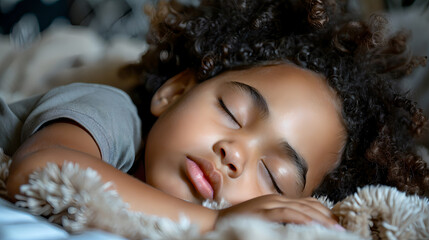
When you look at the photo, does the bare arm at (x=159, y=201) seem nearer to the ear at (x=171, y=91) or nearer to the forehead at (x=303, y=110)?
the forehead at (x=303, y=110)

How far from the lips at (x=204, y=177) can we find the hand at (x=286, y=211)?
0.17 metres

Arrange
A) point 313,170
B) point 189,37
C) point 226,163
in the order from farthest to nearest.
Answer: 1. point 189,37
2. point 313,170
3. point 226,163

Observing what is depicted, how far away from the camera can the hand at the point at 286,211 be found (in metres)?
0.60

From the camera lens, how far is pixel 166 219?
1.75ft

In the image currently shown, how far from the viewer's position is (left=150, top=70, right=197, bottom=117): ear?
110 centimetres

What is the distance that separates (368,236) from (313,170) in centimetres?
38

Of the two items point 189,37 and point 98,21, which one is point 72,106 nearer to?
point 189,37

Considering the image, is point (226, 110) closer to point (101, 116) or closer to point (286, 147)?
point (286, 147)

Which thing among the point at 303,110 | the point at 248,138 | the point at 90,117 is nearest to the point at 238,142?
the point at 248,138

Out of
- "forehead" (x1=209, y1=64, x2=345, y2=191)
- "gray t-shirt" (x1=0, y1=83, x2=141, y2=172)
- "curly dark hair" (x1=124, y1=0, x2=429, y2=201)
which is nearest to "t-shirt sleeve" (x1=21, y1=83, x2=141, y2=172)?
"gray t-shirt" (x1=0, y1=83, x2=141, y2=172)

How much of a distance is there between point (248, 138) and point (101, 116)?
0.30m

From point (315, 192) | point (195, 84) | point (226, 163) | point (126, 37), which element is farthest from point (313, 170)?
point (126, 37)

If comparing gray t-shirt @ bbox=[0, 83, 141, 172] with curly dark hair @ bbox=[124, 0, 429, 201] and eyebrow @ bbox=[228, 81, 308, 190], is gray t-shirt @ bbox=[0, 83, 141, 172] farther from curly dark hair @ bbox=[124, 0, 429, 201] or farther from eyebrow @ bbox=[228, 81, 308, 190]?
eyebrow @ bbox=[228, 81, 308, 190]

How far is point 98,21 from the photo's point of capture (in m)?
1.82
